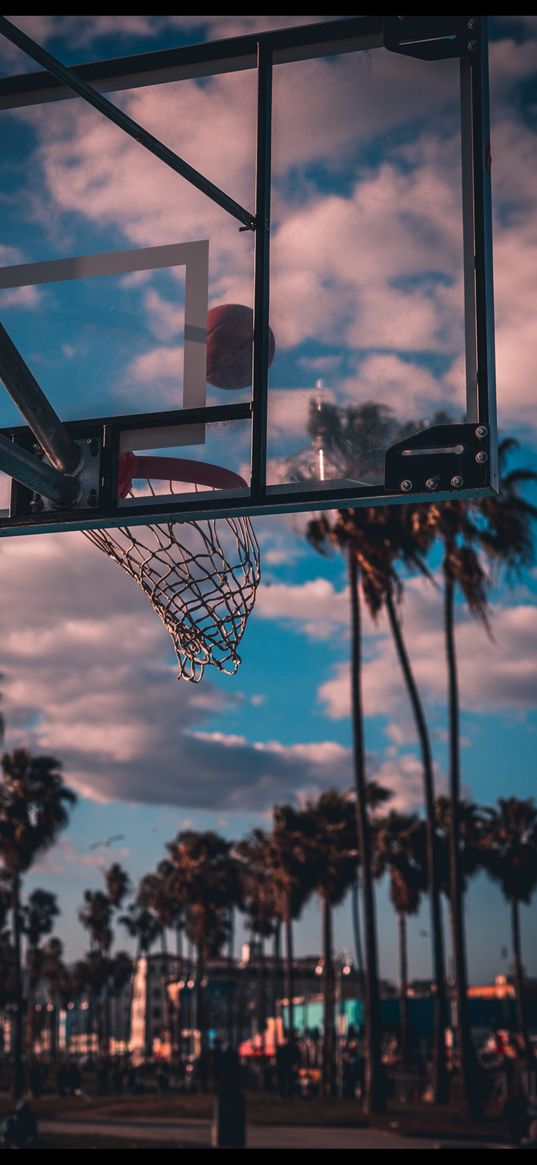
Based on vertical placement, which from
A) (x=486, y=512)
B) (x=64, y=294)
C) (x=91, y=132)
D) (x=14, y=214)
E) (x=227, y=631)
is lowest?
(x=227, y=631)

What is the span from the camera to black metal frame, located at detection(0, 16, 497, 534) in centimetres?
480

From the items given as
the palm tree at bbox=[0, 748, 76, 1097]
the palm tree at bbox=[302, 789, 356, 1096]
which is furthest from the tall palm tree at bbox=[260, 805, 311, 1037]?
the palm tree at bbox=[0, 748, 76, 1097]

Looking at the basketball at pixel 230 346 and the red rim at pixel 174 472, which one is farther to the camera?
the basketball at pixel 230 346

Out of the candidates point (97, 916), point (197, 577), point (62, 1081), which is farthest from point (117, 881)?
point (197, 577)

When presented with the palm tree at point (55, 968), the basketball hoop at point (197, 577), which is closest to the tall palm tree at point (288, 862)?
the basketball hoop at point (197, 577)

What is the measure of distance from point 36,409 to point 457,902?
25789 mm

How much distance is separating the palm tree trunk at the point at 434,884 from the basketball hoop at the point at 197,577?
23.4 m

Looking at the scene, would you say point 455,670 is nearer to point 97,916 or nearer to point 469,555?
point 469,555

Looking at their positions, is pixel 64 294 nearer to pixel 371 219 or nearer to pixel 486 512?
pixel 371 219

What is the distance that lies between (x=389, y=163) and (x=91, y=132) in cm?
138

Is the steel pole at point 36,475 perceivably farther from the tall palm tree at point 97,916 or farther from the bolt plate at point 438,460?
the tall palm tree at point 97,916

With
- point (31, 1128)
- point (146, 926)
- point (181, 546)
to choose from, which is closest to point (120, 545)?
point (181, 546)

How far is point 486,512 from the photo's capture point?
27656 millimetres

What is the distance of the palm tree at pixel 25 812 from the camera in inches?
1747
